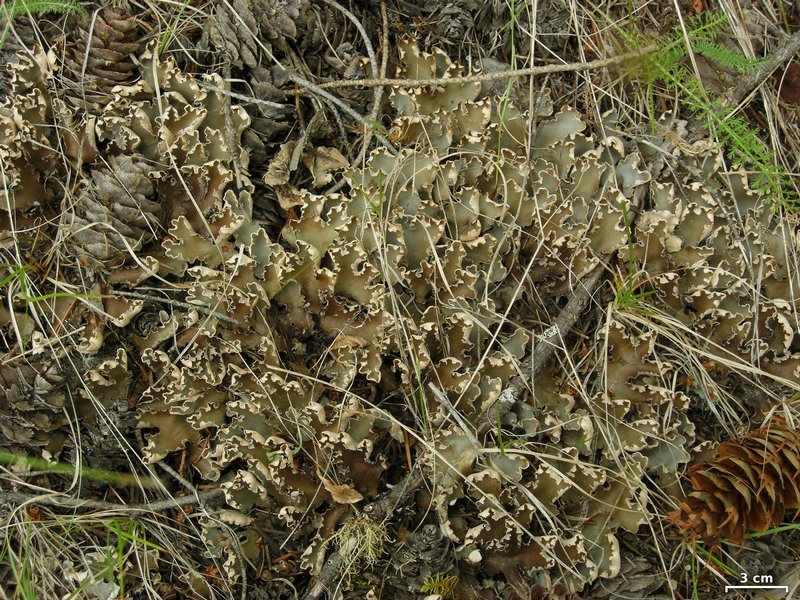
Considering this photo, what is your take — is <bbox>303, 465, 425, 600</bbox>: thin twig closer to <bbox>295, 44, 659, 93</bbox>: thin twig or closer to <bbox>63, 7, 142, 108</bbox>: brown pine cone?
<bbox>295, 44, 659, 93</bbox>: thin twig

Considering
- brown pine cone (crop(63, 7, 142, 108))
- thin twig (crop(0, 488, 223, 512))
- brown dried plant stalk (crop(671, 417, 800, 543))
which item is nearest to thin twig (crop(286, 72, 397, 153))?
brown pine cone (crop(63, 7, 142, 108))

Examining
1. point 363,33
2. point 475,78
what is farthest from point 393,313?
point 363,33

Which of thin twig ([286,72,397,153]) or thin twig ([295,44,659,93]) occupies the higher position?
thin twig ([295,44,659,93])

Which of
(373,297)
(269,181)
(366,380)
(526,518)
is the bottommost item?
(526,518)

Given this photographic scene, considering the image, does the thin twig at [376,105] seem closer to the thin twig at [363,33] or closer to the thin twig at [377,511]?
the thin twig at [363,33]

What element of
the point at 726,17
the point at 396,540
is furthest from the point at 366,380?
the point at 726,17

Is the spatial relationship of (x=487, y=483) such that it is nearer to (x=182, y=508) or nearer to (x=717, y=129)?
(x=182, y=508)

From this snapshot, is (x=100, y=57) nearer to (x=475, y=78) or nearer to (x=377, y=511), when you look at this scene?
(x=475, y=78)

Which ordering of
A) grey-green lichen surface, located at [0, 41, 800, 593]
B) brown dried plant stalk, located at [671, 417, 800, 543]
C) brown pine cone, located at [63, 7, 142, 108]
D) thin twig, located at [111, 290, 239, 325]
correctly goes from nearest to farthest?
brown dried plant stalk, located at [671, 417, 800, 543] → grey-green lichen surface, located at [0, 41, 800, 593] → thin twig, located at [111, 290, 239, 325] → brown pine cone, located at [63, 7, 142, 108]
